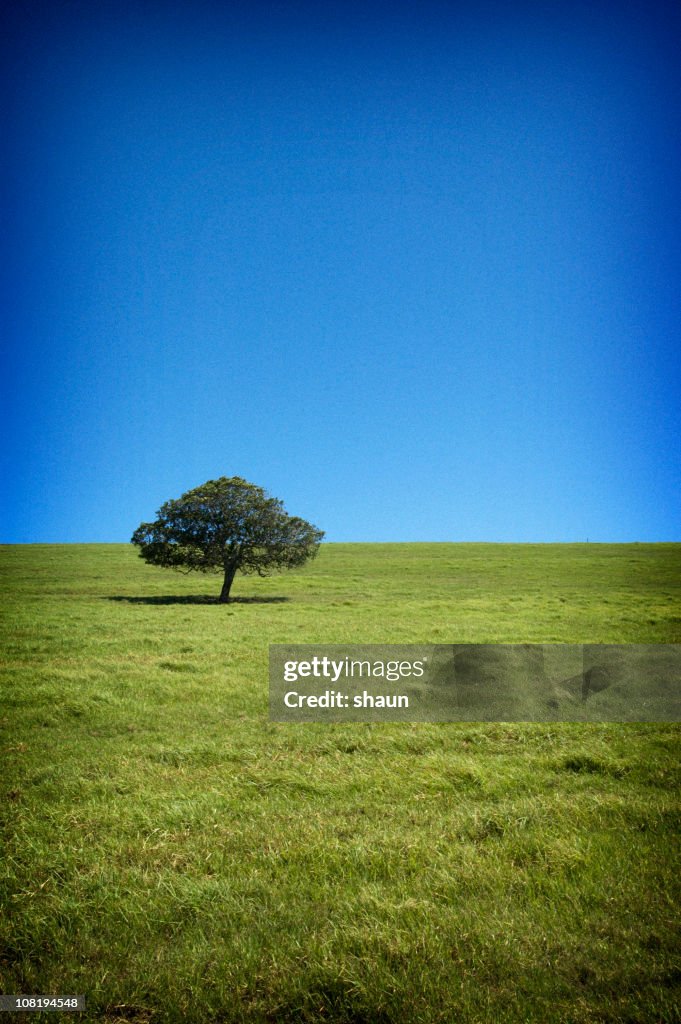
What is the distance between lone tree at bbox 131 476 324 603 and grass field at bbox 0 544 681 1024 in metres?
29.3

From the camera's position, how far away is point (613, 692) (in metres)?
12.5

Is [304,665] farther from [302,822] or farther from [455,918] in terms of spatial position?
[455,918]

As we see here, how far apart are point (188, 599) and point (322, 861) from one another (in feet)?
122

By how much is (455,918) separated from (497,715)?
282 inches

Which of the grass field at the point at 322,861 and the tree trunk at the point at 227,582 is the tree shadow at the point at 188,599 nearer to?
the tree trunk at the point at 227,582
